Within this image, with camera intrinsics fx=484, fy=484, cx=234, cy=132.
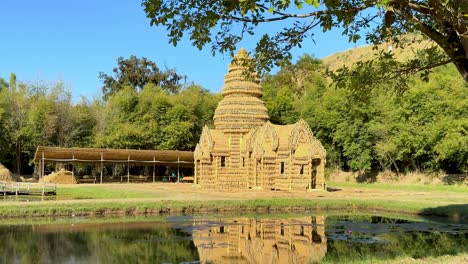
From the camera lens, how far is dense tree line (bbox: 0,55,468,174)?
41.5 meters

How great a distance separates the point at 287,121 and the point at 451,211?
113 feet

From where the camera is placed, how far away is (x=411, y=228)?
17.9m

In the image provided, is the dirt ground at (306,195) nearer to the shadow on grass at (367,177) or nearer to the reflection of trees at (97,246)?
the reflection of trees at (97,246)

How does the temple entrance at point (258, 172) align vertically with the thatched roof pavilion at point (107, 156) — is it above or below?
below

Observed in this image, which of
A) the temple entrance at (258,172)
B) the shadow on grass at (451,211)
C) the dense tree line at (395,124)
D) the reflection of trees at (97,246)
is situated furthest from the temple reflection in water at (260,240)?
the dense tree line at (395,124)

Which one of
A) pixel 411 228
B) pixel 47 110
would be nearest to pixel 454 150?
pixel 411 228

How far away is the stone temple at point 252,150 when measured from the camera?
3291cm

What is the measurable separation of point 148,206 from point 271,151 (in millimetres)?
14314

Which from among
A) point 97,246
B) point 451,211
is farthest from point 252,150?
point 97,246

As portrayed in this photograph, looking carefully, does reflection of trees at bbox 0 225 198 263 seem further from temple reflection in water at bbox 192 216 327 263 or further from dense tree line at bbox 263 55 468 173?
dense tree line at bbox 263 55 468 173

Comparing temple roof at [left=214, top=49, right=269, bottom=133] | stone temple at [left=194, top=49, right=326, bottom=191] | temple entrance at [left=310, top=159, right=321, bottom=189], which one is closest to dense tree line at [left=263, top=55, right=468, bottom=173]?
temple roof at [left=214, top=49, right=269, bottom=133]

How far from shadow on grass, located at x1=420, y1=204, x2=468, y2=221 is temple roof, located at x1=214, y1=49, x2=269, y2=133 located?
16926 millimetres

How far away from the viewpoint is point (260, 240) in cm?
1522

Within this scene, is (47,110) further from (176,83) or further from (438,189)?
(438,189)
